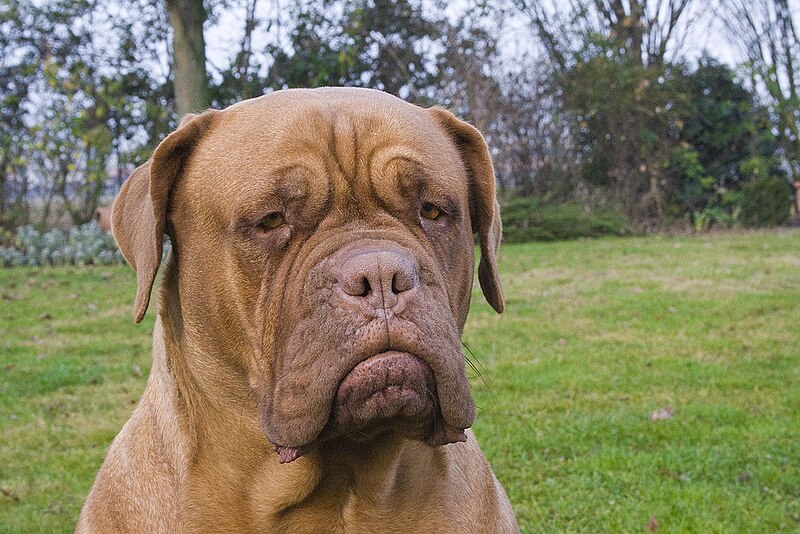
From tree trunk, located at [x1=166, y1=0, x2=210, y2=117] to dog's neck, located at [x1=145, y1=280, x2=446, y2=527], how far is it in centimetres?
925

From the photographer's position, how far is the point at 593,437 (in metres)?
5.61

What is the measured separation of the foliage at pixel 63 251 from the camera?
14.3 meters

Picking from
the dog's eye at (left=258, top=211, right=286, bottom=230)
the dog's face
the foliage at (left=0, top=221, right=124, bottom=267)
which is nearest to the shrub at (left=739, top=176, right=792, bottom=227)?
the foliage at (left=0, top=221, right=124, bottom=267)

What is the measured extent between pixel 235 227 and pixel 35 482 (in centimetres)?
320

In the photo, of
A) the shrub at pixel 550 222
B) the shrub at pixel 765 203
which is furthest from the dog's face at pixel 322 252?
the shrub at pixel 765 203

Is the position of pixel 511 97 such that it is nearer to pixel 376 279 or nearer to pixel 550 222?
pixel 550 222

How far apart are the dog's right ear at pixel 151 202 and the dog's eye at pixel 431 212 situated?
735mm

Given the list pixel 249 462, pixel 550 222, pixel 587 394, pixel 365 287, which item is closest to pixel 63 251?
pixel 550 222

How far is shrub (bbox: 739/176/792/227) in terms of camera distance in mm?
18984

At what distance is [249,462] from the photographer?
107 inches

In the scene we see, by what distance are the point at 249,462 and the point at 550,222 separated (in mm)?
14925

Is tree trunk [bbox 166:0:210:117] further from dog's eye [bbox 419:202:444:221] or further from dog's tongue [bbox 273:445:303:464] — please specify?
dog's tongue [bbox 273:445:303:464]

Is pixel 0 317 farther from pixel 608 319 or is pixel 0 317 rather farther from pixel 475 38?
Result: pixel 475 38

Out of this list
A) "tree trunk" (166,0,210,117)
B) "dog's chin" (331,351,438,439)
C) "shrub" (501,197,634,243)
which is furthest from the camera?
"shrub" (501,197,634,243)
